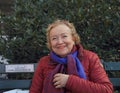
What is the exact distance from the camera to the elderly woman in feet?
10.6

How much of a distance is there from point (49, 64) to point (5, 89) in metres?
0.95

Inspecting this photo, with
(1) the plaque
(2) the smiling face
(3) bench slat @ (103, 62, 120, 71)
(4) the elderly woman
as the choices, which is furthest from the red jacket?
(3) bench slat @ (103, 62, 120, 71)

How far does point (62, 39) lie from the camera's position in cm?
339

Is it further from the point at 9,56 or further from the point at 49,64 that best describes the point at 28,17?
the point at 49,64

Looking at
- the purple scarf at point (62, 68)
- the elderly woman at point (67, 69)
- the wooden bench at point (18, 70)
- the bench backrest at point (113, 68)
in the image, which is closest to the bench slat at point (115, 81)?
the bench backrest at point (113, 68)

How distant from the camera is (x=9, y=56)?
462 centimetres

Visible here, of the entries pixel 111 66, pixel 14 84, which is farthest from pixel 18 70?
pixel 111 66

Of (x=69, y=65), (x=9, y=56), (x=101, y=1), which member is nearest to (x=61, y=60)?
(x=69, y=65)

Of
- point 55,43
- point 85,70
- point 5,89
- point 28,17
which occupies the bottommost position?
point 5,89

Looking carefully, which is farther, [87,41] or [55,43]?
[87,41]

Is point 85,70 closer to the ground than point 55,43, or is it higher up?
closer to the ground

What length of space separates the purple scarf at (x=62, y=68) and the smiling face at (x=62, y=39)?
6cm

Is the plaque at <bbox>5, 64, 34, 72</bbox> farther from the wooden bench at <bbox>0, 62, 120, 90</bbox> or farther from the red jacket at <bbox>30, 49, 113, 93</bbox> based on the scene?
Answer: the red jacket at <bbox>30, 49, 113, 93</bbox>

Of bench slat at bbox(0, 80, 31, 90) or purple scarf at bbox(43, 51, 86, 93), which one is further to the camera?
bench slat at bbox(0, 80, 31, 90)
